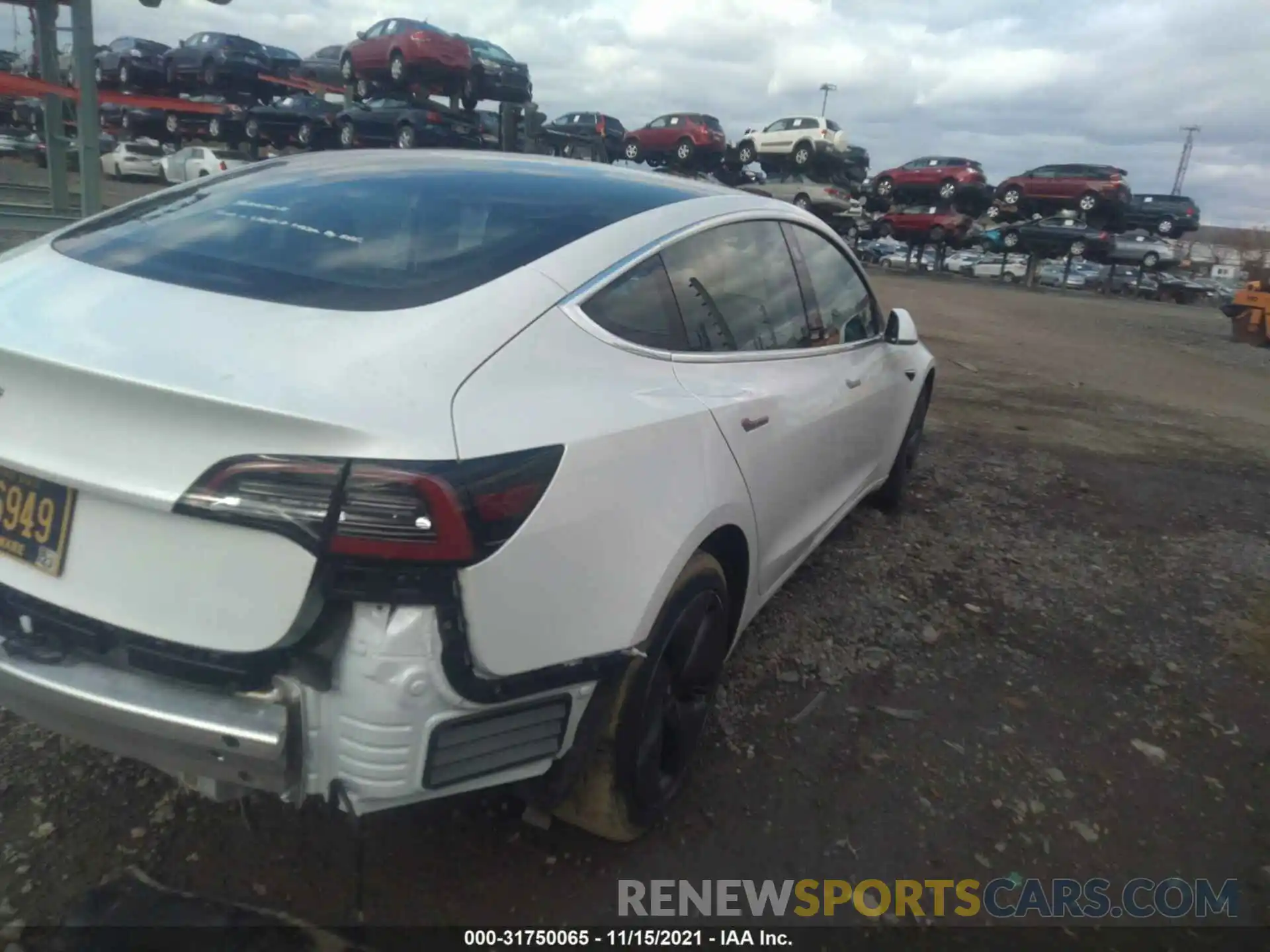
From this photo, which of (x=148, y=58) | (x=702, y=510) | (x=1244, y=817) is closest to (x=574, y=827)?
(x=702, y=510)

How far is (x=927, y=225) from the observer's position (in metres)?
31.7

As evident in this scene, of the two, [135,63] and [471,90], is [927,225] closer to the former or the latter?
[471,90]

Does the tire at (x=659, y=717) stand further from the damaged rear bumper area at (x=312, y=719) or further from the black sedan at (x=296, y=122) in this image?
the black sedan at (x=296, y=122)

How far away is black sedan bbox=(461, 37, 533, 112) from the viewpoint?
2097 centimetres

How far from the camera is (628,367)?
232 cm

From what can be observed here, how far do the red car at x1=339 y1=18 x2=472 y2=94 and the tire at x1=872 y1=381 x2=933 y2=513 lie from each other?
18153 mm

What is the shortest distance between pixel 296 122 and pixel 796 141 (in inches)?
579

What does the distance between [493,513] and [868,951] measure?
1.47 metres

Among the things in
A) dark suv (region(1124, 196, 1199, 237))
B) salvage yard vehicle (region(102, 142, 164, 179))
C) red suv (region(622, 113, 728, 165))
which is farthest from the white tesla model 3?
dark suv (region(1124, 196, 1199, 237))

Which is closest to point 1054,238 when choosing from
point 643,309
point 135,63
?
point 135,63

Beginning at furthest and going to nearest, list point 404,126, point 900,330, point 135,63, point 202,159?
point 135,63
point 202,159
point 404,126
point 900,330

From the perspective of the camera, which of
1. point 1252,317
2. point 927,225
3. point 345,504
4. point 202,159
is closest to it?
point 345,504

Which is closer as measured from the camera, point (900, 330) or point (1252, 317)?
point (900, 330)

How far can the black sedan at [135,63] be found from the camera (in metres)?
25.0
